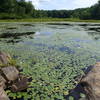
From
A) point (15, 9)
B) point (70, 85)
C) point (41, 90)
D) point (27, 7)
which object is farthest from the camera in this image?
point (27, 7)

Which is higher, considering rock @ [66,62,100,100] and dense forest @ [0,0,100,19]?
dense forest @ [0,0,100,19]

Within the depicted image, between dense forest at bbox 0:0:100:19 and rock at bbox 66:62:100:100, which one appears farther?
dense forest at bbox 0:0:100:19

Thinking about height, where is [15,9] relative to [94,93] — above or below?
above

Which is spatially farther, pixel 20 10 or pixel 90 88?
pixel 20 10

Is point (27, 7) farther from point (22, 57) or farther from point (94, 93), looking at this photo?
point (94, 93)

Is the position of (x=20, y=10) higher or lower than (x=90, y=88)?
higher

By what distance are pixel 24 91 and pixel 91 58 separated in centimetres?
561

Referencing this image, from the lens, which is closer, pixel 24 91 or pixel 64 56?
pixel 24 91

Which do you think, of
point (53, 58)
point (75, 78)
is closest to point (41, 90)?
point (75, 78)

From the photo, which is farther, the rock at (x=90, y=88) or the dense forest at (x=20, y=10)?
the dense forest at (x=20, y=10)

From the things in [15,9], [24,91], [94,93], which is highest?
[15,9]

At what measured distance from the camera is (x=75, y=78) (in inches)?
286

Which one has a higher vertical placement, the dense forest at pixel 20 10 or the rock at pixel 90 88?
the dense forest at pixel 20 10

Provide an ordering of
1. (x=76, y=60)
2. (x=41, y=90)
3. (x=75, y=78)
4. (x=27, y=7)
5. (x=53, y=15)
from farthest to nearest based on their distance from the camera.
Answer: (x=53, y=15)
(x=27, y=7)
(x=76, y=60)
(x=75, y=78)
(x=41, y=90)
